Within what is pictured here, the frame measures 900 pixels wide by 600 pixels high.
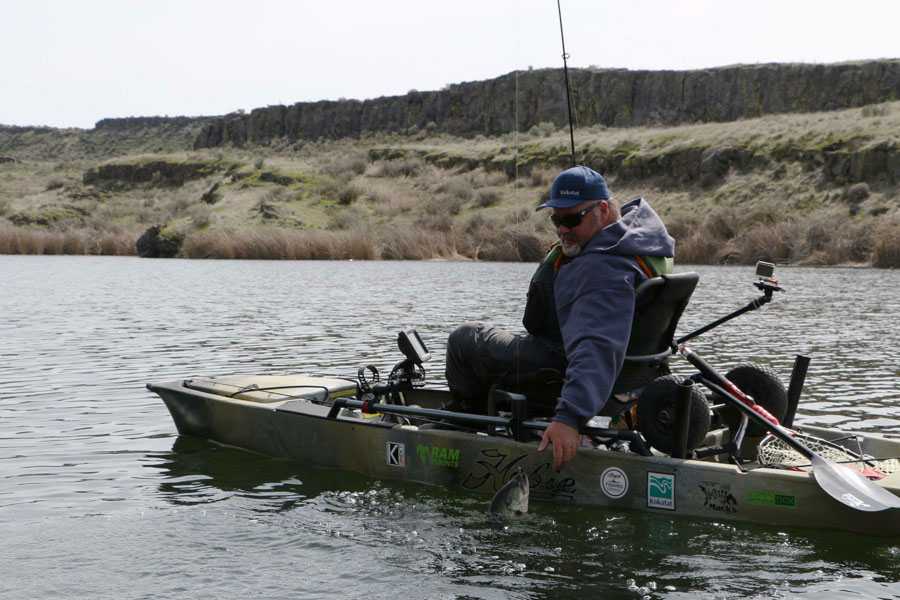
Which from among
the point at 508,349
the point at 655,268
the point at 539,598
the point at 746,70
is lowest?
the point at 539,598

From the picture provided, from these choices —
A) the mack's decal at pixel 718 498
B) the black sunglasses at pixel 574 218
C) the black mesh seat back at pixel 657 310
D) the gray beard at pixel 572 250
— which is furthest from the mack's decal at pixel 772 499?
the black sunglasses at pixel 574 218

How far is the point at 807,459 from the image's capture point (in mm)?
5902

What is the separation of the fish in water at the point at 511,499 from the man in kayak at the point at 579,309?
0.30m

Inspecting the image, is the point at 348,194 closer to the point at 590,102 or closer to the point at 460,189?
the point at 460,189

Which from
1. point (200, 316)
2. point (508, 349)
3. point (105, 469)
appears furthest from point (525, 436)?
point (200, 316)

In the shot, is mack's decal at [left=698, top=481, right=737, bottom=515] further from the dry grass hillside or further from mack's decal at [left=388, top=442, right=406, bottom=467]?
the dry grass hillside

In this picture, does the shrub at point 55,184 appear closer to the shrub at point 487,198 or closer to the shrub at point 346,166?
the shrub at point 346,166

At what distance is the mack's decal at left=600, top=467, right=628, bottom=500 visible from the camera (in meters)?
5.73

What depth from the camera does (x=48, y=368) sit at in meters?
12.1

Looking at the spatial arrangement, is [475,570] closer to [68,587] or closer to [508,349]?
[508,349]

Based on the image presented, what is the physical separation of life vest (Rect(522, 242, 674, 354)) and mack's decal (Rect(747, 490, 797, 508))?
1399 millimetres

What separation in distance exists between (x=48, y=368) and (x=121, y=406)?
2.90 meters

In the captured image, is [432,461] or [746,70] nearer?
[432,461]

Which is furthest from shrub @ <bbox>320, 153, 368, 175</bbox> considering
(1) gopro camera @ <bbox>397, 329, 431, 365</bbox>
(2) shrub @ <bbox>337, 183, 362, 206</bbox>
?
(1) gopro camera @ <bbox>397, 329, 431, 365</bbox>
